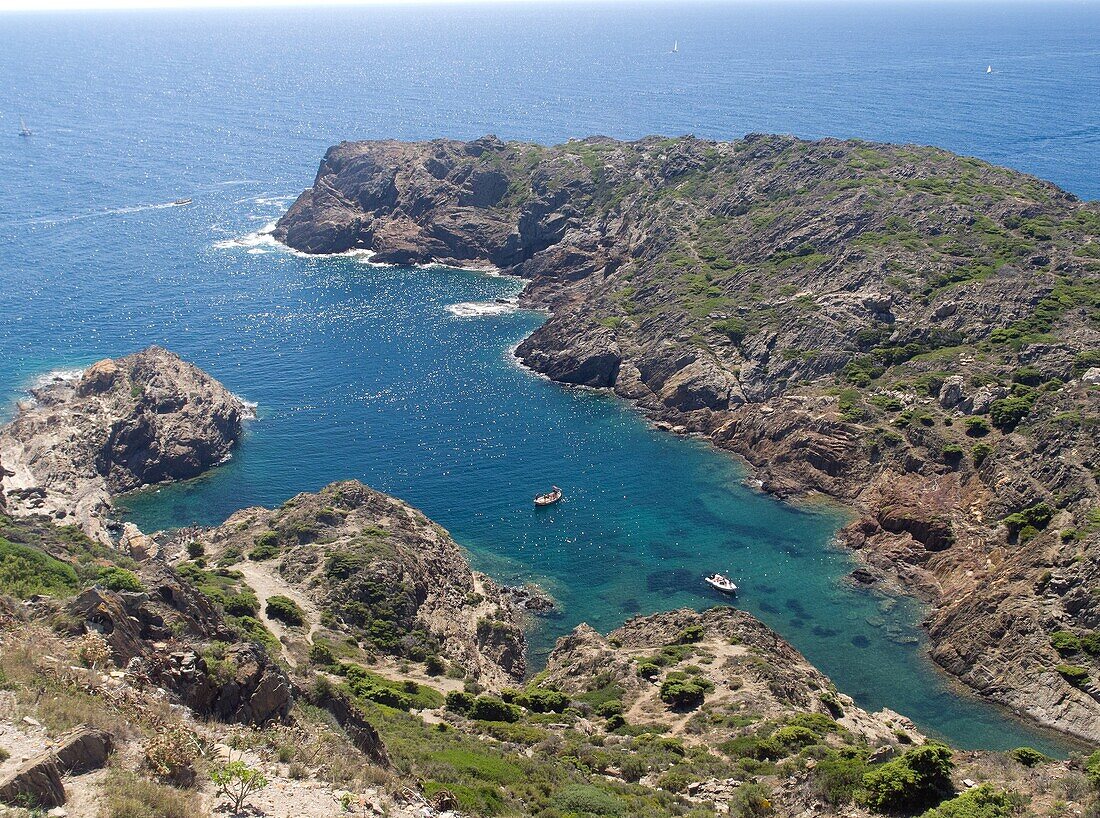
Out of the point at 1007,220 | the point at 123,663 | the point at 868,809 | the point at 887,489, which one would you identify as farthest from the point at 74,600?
the point at 1007,220

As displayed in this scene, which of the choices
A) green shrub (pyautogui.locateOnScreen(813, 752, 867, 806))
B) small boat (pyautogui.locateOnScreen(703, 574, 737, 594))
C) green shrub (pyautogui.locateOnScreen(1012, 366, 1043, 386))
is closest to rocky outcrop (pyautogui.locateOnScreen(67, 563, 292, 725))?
green shrub (pyautogui.locateOnScreen(813, 752, 867, 806))

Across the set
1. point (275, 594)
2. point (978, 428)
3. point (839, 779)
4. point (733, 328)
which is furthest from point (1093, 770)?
point (733, 328)

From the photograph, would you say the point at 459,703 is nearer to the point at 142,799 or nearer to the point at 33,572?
the point at 33,572

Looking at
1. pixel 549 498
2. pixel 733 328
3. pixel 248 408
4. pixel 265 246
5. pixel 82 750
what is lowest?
pixel 549 498

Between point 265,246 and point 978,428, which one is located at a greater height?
point 265,246

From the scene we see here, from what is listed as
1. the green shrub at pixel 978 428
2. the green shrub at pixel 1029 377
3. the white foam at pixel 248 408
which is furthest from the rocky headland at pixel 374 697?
the green shrub at pixel 1029 377

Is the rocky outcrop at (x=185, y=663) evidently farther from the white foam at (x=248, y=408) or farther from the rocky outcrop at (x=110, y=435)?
the white foam at (x=248, y=408)

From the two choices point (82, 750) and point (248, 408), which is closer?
point (82, 750)
